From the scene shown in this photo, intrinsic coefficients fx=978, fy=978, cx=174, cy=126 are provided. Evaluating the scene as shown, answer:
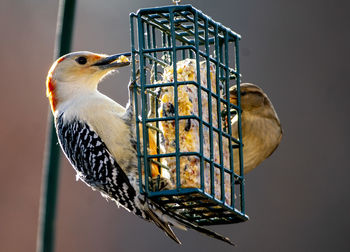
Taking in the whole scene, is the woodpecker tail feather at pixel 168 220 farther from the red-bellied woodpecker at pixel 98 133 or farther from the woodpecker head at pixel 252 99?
the woodpecker head at pixel 252 99

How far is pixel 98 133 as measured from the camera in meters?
7.68

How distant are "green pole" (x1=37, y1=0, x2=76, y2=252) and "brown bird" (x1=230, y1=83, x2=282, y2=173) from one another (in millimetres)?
2230

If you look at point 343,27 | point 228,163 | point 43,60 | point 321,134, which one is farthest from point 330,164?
point 228,163

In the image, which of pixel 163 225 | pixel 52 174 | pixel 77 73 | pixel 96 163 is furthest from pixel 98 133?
pixel 52 174

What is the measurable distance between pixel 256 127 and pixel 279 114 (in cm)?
425

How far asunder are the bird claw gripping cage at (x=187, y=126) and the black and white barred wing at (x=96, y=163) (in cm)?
23

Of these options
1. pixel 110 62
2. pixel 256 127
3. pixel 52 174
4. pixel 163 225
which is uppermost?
pixel 110 62

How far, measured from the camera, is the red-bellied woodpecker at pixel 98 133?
24.3 ft

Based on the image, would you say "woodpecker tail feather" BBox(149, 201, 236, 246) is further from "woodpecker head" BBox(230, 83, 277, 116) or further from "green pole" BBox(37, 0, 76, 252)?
"woodpecker head" BBox(230, 83, 277, 116)

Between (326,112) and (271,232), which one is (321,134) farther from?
(271,232)

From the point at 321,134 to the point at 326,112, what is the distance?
360 mm

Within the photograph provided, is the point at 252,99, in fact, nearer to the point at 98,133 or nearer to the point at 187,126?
the point at 98,133

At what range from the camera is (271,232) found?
510 inches

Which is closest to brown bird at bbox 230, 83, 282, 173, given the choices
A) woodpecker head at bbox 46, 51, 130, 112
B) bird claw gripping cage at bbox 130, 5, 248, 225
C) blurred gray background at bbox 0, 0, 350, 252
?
bird claw gripping cage at bbox 130, 5, 248, 225
